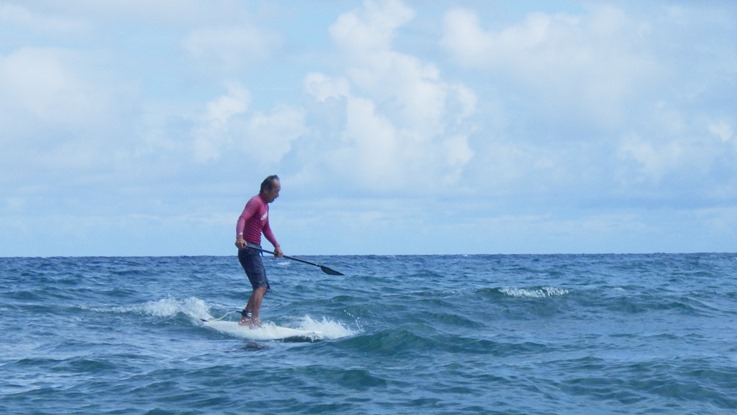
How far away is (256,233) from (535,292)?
902cm

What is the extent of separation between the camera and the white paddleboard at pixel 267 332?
12531 millimetres

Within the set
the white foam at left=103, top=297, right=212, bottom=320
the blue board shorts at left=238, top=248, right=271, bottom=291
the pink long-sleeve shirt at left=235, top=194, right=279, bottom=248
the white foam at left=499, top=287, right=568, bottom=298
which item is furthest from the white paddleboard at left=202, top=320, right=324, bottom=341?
the white foam at left=499, top=287, right=568, bottom=298

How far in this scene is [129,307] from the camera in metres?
16.8

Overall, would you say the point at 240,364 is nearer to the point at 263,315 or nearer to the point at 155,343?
the point at 155,343

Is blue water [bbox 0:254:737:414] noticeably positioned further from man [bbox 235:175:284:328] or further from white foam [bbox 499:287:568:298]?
white foam [bbox 499:287:568:298]

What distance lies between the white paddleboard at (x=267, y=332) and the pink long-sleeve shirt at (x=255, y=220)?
128 cm

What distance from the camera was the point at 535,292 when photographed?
19.8m

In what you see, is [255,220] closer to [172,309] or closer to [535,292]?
[172,309]

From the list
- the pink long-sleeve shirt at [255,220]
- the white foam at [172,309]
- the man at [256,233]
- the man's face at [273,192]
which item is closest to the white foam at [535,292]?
the white foam at [172,309]

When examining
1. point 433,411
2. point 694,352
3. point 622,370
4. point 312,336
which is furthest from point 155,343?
point 694,352

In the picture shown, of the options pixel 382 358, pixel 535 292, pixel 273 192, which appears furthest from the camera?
pixel 535 292

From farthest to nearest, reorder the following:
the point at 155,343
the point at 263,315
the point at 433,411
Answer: the point at 263,315 < the point at 155,343 < the point at 433,411

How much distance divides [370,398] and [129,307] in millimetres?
9592

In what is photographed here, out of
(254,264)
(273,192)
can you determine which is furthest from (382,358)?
(273,192)
